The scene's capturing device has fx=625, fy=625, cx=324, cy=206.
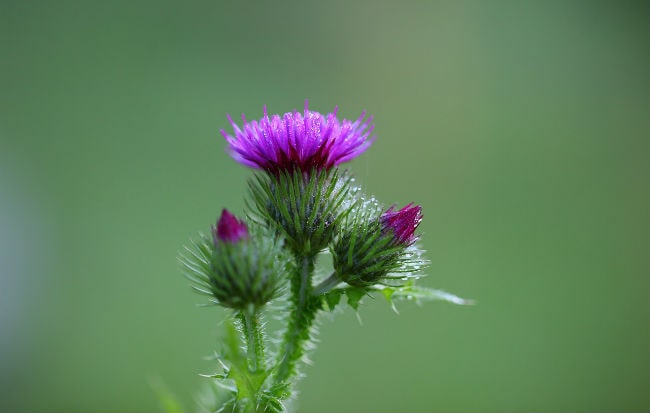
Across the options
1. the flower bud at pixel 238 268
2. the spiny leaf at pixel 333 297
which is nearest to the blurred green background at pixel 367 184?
the spiny leaf at pixel 333 297

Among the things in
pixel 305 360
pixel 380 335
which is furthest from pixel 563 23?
pixel 305 360

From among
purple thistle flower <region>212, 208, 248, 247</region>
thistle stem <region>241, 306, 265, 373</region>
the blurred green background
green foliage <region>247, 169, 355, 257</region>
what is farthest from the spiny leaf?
the blurred green background

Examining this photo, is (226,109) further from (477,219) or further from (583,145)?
(583,145)

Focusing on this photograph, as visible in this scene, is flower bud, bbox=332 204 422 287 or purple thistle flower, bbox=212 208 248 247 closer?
purple thistle flower, bbox=212 208 248 247

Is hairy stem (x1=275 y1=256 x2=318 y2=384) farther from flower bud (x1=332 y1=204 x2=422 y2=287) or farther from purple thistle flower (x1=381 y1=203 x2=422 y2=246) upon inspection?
purple thistle flower (x1=381 y1=203 x2=422 y2=246)

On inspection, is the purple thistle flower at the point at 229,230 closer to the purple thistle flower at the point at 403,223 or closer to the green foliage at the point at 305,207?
the green foliage at the point at 305,207

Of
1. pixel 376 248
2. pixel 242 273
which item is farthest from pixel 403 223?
pixel 242 273
